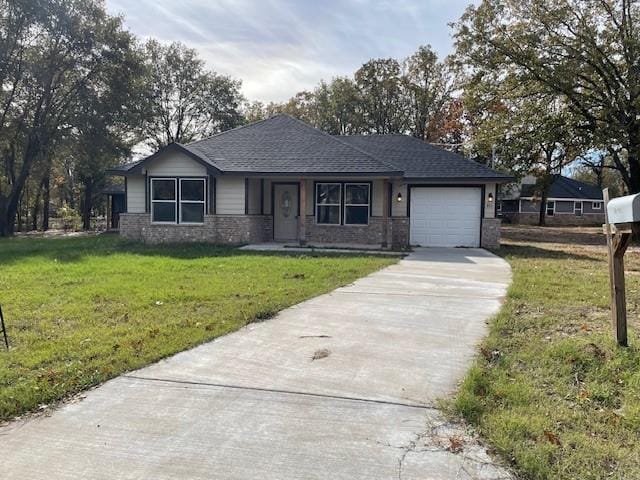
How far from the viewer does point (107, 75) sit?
25.5 m

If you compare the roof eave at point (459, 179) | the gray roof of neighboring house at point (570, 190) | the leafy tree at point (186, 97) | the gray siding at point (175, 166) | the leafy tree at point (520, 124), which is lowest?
the roof eave at point (459, 179)

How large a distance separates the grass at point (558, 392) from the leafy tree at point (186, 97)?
1398 inches

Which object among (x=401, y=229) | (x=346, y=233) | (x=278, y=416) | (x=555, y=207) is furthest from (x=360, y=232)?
(x=555, y=207)

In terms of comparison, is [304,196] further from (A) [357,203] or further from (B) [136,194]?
(B) [136,194]

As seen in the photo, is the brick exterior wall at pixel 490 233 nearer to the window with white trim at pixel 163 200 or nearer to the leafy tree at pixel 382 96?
the window with white trim at pixel 163 200

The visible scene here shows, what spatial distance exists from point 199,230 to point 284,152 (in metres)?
4.03

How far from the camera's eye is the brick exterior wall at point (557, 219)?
42.3 metres

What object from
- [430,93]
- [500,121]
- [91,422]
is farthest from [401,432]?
[430,93]

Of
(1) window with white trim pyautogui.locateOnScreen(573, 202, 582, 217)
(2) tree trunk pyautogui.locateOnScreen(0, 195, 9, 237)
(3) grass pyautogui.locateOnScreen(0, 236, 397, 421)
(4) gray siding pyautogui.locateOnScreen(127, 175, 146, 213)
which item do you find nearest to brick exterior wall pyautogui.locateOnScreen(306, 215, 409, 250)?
(3) grass pyautogui.locateOnScreen(0, 236, 397, 421)

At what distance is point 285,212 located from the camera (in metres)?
18.5

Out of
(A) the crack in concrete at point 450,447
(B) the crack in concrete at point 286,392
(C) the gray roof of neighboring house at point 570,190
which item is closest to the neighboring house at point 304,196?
(B) the crack in concrete at point 286,392

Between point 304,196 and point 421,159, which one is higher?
point 421,159

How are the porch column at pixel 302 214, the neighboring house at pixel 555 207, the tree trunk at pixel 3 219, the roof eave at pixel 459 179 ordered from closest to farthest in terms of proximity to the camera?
the porch column at pixel 302 214 < the roof eave at pixel 459 179 < the tree trunk at pixel 3 219 < the neighboring house at pixel 555 207

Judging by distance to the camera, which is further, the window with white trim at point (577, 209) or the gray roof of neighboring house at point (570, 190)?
the window with white trim at point (577, 209)
